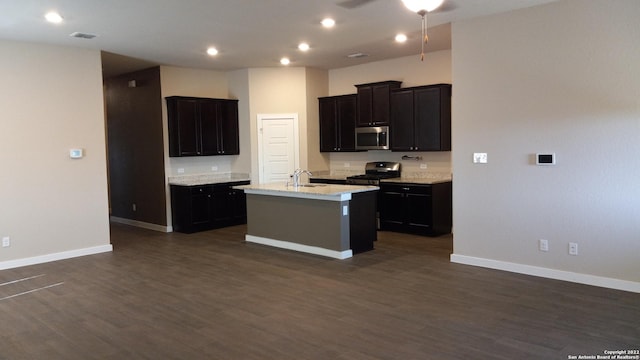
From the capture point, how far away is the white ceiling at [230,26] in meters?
4.83

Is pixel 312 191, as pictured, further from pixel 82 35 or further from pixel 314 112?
pixel 82 35

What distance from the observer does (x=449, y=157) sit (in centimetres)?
763

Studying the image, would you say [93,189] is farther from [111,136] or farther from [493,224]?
[493,224]

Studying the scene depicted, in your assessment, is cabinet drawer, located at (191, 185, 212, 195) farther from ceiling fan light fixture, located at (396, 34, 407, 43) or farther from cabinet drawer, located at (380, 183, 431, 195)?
ceiling fan light fixture, located at (396, 34, 407, 43)

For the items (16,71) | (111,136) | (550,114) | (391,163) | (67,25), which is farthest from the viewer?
(111,136)

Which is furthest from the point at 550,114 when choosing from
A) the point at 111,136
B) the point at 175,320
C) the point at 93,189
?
the point at 111,136

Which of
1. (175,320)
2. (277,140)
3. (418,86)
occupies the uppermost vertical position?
(418,86)

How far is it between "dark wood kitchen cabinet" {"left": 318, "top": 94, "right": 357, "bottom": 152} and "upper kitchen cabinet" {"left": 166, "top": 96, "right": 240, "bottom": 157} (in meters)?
1.63

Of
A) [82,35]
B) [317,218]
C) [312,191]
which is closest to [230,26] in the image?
[82,35]

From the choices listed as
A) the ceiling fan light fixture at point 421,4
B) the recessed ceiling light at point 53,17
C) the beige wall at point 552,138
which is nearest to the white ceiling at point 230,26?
the recessed ceiling light at point 53,17

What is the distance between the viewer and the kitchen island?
609 centimetres

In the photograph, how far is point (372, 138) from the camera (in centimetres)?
827

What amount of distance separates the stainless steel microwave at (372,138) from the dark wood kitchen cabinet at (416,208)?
0.73 meters

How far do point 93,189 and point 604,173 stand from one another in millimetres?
6341
